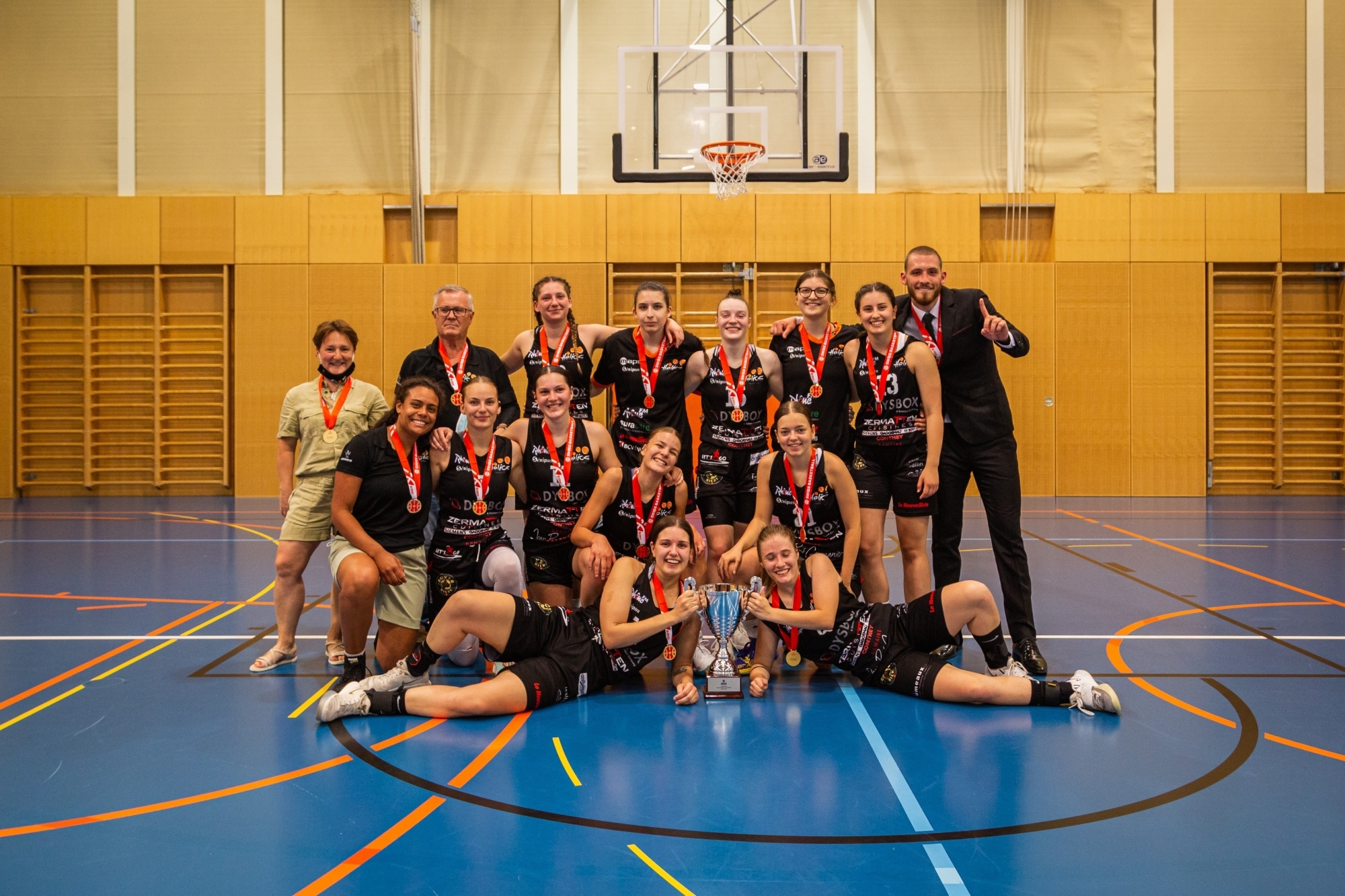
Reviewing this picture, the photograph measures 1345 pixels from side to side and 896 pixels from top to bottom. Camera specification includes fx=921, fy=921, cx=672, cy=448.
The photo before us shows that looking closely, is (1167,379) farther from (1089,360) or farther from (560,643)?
(560,643)

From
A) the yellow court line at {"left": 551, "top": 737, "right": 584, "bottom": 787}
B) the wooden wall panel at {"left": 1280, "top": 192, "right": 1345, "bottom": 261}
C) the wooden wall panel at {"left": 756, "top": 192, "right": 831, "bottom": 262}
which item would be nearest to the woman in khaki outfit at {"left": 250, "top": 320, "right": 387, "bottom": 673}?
the yellow court line at {"left": 551, "top": 737, "right": 584, "bottom": 787}

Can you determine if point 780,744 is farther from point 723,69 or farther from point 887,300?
point 723,69

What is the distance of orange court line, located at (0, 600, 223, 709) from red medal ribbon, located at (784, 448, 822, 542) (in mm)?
3427

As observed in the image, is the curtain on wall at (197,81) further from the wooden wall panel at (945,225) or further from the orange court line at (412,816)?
the orange court line at (412,816)

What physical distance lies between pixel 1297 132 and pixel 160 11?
1561 centimetres

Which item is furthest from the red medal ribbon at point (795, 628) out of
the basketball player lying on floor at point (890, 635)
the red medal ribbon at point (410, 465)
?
the red medal ribbon at point (410, 465)

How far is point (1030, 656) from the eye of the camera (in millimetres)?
4270

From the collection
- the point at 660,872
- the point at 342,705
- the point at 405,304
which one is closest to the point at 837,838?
the point at 660,872

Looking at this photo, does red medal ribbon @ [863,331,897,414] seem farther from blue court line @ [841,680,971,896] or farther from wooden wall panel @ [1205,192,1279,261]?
wooden wall panel @ [1205,192,1279,261]

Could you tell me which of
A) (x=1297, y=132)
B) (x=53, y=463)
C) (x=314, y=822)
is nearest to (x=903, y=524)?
(x=314, y=822)

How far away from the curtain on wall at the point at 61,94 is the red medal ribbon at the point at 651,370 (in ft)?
36.8

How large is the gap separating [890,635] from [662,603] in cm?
101

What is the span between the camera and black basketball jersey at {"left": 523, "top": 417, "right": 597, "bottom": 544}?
446 cm

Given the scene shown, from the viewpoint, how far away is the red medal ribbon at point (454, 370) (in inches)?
197
